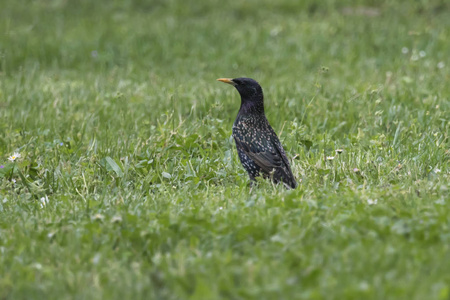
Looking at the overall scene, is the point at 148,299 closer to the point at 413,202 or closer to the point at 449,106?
the point at 413,202

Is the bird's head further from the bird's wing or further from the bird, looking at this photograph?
the bird's wing

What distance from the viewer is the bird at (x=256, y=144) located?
18.8ft

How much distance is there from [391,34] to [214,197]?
865 cm

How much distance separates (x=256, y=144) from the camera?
5.95 metres

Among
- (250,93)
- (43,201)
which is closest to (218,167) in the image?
(250,93)

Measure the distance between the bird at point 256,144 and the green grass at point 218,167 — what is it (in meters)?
0.16

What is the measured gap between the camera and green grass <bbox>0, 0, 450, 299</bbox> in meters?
3.53

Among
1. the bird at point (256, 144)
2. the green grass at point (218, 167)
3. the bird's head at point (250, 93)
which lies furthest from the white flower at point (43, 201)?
the bird's head at point (250, 93)

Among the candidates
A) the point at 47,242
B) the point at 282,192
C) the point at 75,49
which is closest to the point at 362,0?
the point at 75,49

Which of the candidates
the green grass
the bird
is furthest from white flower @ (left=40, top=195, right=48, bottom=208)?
the bird

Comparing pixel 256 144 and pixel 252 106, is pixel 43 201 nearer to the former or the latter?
pixel 256 144

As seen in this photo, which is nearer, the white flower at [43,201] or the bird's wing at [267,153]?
the white flower at [43,201]

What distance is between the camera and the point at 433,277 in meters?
3.32

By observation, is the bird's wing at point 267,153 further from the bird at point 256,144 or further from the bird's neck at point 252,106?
the bird's neck at point 252,106
